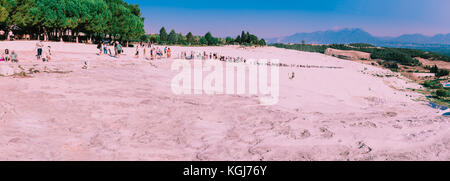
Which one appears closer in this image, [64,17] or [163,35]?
[64,17]

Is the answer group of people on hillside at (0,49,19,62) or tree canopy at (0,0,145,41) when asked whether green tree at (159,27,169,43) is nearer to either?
tree canopy at (0,0,145,41)

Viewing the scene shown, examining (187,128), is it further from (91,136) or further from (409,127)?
(409,127)

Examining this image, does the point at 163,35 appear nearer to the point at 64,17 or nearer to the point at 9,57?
the point at 64,17

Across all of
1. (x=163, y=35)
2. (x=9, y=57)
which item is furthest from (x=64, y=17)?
(x=163, y=35)

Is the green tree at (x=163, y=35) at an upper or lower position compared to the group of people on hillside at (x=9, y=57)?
upper

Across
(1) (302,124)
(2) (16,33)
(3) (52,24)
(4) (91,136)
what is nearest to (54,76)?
(4) (91,136)

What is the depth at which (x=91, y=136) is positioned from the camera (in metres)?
9.09

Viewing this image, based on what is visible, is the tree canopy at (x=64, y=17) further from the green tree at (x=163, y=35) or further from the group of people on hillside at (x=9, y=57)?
the green tree at (x=163, y=35)

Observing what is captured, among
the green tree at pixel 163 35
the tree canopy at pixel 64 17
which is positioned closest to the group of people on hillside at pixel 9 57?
the tree canopy at pixel 64 17

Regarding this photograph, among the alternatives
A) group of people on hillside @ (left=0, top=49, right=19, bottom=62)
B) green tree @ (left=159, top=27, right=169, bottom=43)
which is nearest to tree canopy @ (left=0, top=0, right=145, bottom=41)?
group of people on hillside @ (left=0, top=49, right=19, bottom=62)

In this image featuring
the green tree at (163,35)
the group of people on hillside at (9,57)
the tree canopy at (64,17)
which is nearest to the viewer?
the group of people on hillside at (9,57)

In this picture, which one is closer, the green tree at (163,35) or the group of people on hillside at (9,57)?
the group of people on hillside at (9,57)

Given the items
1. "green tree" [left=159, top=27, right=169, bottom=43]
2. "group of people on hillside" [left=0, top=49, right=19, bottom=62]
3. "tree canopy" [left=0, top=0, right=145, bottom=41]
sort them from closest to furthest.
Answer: "group of people on hillside" [left=0, top=49, right=19, bottom=62]
"tree canopy" [left=0, top=0, right=145, bottom=41]
"green tree" [left=159, top=27, right=169, bottom=43]

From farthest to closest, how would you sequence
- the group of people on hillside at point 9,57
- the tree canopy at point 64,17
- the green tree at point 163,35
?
the green tree at point 163,35 → the tree canopy at point 64,17 → the group of people on hillside at point 9,57
